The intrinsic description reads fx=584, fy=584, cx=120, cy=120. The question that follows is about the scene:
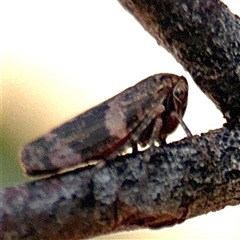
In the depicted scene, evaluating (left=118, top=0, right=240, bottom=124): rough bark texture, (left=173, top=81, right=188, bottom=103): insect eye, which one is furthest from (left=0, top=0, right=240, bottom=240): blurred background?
(left=118, top=0, right=240, bottom=124): rough bark texture

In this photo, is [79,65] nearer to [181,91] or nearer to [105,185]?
[181,91]

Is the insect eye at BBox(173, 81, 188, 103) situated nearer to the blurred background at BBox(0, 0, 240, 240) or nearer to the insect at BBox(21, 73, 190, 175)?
the insect at BBox(21, 73, 190, 175)

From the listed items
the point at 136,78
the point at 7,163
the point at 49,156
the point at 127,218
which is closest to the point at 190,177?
the point at 127,218

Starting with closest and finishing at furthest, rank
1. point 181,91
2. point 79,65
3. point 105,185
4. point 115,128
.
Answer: point 105,185
point 115,128
point 181,91
point 79,65

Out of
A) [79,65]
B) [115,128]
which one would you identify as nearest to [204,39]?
[115,128]

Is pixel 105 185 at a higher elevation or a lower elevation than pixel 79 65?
lower

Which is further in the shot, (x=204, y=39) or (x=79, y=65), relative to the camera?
(x=79, y=65)
